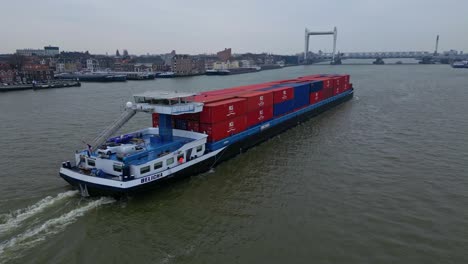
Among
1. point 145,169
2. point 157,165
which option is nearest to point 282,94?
point 157,165

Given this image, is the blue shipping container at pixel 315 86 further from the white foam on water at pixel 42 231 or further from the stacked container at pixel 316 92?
the white foam on water at pixel 42 231

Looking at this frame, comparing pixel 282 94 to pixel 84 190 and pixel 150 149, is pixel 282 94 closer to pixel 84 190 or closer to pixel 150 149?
pixel 150 149

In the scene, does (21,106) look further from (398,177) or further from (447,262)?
(447,262)

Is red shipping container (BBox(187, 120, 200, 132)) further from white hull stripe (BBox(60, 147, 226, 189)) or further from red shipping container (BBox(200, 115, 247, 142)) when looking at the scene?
white hull stripe (BBox(60, 147, 226, 189))

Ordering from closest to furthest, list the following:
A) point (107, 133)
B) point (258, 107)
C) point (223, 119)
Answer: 1. point (107, 133)
2. point (223, 119)
3. point (258, 107)

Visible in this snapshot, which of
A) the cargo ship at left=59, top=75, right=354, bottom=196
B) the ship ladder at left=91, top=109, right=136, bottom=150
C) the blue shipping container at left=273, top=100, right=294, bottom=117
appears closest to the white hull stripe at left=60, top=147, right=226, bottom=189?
the cargo ship at left=59, top=75, right=354, bottom=196

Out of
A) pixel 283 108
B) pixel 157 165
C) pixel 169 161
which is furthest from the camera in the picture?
pixel 283 108
